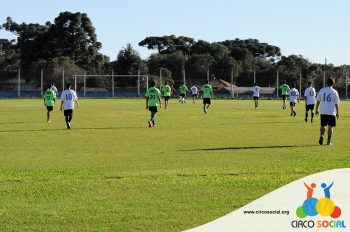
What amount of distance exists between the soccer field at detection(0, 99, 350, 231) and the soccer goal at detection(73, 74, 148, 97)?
214ft

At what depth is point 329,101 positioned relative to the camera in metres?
18.3

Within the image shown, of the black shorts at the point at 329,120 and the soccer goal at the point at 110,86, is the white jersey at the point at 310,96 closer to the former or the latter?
the black shorts at the point at 329,120

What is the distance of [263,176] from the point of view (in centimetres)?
1160

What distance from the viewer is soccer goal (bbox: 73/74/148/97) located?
88.1 m

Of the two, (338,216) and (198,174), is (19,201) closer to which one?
(198,174)

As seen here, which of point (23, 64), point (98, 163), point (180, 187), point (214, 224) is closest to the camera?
point (214, 224)

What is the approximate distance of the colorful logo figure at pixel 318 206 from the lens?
554cm

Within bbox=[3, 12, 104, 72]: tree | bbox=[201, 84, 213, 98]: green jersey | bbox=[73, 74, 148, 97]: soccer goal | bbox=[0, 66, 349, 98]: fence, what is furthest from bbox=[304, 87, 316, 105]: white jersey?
bbox=[3, 12, 104, 72]: tree

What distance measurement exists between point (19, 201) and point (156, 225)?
247cm

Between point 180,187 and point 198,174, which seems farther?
point 198,174

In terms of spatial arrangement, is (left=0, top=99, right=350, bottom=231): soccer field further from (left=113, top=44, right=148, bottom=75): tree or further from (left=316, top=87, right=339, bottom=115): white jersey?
(left=113, top=44, right=148, bottom=75): tree

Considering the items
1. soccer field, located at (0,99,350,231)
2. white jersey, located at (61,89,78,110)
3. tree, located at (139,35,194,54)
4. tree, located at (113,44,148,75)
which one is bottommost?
soccer field, located at (0,99,350,231)

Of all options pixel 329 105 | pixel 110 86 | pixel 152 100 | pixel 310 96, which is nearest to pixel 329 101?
pixel 329 105

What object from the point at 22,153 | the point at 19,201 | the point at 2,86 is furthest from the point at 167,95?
the point at 2,86
